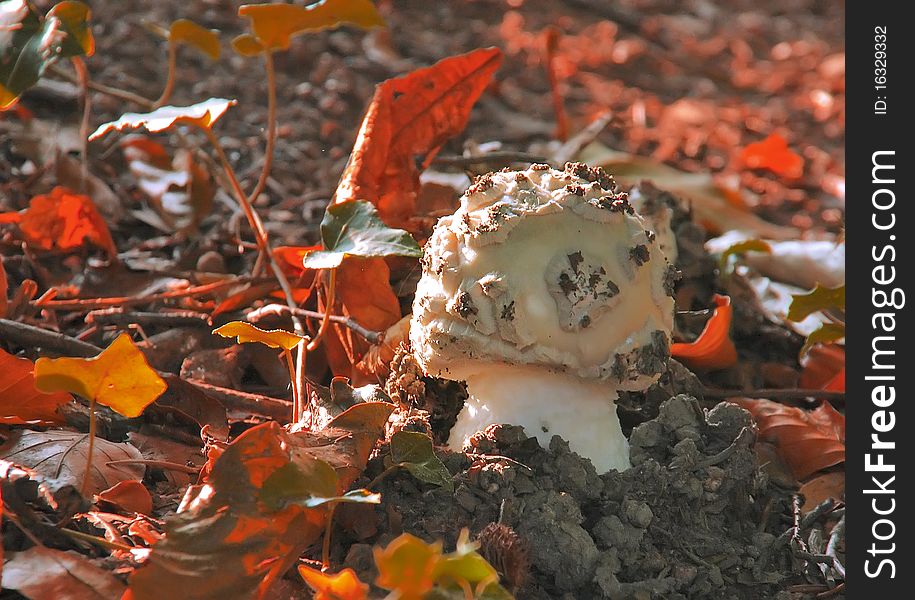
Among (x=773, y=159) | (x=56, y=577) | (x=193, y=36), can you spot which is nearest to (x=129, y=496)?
(x=56, y=577)

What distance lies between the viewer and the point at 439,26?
531 centimetres

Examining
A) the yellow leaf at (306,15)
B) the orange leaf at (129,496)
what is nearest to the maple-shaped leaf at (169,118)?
the yellow leaf at (306,15)

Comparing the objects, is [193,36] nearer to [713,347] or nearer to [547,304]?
[547,304]

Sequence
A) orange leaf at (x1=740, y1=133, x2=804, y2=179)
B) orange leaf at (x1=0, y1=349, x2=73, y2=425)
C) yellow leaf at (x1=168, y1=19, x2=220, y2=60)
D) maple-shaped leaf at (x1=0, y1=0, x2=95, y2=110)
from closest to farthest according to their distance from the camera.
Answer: orange leaf at (x1=0, y1=349, x2=73, y2=425) → maple-shaped leaf at (x1=0, y1=0, x2=95, y2=110) → yellow leaf at (x1=168, y1=19, x2=220, y2=60) → orange leaf at (x1=740, y1=133, x2=804, y2=179)

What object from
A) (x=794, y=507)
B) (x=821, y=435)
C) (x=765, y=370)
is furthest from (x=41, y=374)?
(x=765, y=370)

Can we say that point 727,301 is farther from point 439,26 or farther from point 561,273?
point 439,26

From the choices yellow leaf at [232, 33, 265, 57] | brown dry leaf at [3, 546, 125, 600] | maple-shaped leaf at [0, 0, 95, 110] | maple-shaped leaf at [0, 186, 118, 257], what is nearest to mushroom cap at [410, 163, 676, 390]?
brown dry leaf at [3, 546, 125, 600]

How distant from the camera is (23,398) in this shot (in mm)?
1985

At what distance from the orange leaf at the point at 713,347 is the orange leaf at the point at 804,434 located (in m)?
0.17

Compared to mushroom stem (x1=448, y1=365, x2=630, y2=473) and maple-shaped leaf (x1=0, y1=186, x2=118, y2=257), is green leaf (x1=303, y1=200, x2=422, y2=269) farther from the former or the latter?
maple-shaped leaf (x1=0, y1=186, x2=118, y2=257)

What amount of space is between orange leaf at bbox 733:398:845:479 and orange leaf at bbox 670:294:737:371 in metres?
0.17

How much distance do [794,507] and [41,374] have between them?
5.42ft

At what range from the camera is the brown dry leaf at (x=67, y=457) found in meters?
1.80

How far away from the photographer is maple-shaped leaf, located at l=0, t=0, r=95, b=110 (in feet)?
7.61
